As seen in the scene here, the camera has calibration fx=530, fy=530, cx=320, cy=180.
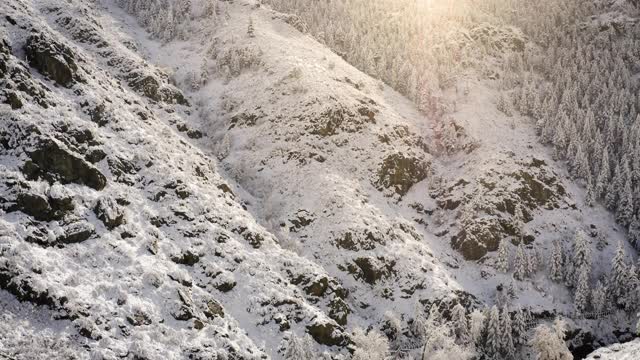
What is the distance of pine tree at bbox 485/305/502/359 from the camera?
62125 millimetres

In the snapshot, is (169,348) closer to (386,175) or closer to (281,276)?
(281,276)

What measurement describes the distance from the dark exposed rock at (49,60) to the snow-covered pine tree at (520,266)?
62.2 m

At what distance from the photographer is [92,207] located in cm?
5003

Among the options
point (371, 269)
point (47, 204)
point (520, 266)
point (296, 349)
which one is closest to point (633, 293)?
point (520, 266)

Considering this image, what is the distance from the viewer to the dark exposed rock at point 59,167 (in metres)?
48.7

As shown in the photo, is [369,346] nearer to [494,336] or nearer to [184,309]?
[494,336]

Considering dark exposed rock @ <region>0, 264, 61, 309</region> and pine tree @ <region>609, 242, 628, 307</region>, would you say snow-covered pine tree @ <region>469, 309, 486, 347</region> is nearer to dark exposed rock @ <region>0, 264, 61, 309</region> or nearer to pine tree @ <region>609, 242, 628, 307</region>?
pine tree @ <region>609, 242, 628, 307</region>

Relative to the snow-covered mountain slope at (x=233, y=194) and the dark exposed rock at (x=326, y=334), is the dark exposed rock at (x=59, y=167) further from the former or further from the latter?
the dark exposed rock at (x=326, y=334)

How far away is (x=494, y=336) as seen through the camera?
62219 mm

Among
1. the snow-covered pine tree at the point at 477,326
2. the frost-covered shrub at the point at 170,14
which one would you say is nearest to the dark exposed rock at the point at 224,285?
the snow-covered pine tree at the point at 477,326

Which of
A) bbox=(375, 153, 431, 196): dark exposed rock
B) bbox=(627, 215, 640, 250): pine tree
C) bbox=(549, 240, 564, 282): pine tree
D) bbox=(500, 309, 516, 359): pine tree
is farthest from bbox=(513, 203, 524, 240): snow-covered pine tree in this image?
bbox=(500, 309, 516, 359): pine tree

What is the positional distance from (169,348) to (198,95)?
58423 mm

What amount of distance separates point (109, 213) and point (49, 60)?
23.2 m

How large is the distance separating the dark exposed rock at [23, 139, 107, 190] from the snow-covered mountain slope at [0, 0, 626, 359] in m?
0.19
